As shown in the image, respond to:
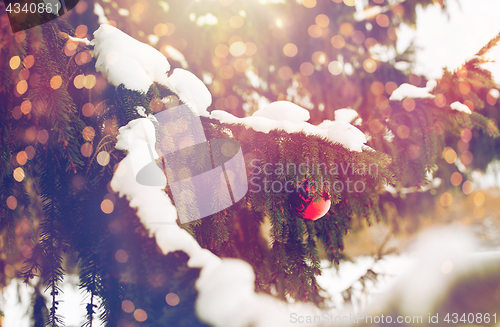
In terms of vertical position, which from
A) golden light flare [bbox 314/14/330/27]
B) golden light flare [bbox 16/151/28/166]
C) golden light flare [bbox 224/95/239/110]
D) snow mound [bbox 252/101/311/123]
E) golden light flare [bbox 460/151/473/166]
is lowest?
golden light flare [bbox 460/151/473/166]

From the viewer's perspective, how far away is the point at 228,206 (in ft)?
3.49

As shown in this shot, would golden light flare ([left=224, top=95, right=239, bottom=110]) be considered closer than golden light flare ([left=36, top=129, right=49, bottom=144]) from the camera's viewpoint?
No

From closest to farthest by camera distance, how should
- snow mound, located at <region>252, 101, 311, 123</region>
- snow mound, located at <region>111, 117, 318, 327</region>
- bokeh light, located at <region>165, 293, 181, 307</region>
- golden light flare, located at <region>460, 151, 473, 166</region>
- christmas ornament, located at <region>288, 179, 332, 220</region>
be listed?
snow mound, located at <region>111, 117, 318, 327</region>, bokeh light, located at <region>165, 293, 181, 307</region>, christmas ornament, located at <region>288, 179, 332, 220</region>, snow mound, located at <region>252, 101, 311, 123</region>, golden light flare, located at <region>460, 151, 473, 166</region>

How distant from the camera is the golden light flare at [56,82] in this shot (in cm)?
83

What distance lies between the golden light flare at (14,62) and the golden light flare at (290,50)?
289 centimetres

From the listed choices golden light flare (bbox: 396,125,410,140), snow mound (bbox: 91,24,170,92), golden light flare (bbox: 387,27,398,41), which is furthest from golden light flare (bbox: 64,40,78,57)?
golden light flare (bbox: 387,27,398,41)

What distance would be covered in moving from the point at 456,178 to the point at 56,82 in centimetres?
437

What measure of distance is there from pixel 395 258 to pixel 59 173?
384cm

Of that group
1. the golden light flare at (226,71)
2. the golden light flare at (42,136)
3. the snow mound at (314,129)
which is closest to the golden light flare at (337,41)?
the golden light flare at (226,71)

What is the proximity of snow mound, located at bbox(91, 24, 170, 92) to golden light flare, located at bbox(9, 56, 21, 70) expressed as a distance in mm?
222

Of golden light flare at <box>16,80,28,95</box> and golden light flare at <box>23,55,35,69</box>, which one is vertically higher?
golden light flare at <box>23,55,35,69</box>

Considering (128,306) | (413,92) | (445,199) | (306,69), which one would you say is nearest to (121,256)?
(128,306)

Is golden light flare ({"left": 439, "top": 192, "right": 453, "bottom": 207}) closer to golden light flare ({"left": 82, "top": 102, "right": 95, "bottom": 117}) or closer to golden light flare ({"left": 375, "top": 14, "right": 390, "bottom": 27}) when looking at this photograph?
golden light flare ({"left": 375, "top": 14, "right": 390, "bottom": 27})

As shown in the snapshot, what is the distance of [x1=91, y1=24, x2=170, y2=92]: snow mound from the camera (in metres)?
0.90
